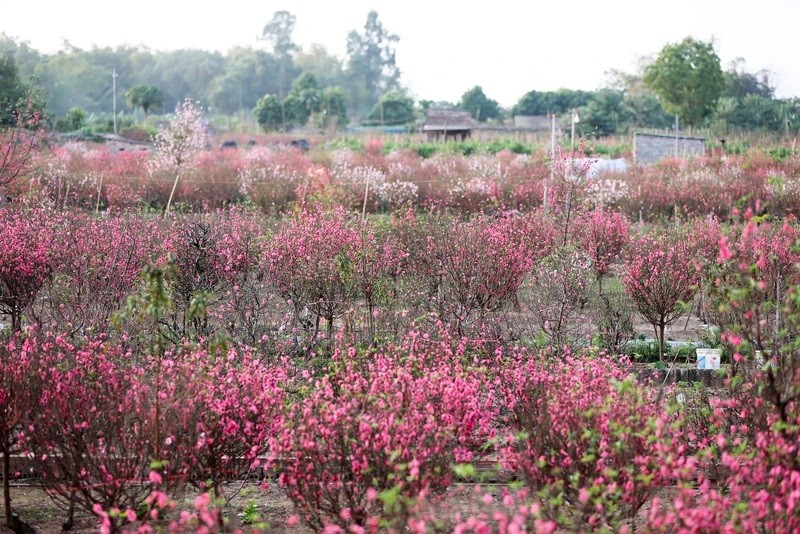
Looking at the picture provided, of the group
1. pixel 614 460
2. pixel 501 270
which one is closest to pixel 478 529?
pixel 614 460

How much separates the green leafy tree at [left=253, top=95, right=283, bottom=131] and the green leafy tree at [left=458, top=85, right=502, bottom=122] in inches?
682

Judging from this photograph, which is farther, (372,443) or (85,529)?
(85,529)

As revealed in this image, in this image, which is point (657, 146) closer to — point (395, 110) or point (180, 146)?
point (180, 146)

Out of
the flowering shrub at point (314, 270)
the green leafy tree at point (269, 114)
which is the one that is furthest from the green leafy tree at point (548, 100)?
the flowering shrub at point (314, 270)

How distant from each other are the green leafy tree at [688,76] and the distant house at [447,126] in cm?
860

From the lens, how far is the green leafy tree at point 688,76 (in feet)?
140

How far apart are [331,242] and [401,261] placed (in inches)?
52.0

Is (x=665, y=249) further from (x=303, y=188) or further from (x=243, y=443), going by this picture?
(x=303, y=188)

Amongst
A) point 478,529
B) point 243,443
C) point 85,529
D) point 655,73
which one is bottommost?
point 85,529

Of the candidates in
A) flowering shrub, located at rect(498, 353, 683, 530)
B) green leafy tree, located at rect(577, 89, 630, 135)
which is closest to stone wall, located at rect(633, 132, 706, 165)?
green leafy tree, located at rect(577, 89, 630, 135)

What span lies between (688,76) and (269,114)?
2260 centimetres

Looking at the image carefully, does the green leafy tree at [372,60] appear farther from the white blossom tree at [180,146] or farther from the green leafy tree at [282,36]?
the white blossom tree at [180,146]

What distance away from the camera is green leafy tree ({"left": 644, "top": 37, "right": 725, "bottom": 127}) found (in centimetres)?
4272

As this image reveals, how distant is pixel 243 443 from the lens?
19.0ft
